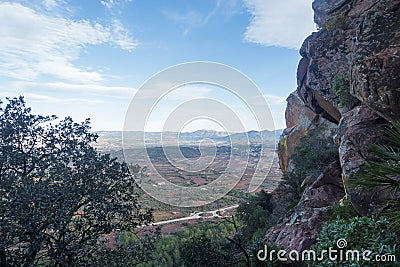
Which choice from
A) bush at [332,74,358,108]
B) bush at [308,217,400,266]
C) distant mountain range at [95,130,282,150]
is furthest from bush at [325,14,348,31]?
bush at [308,217,400,266]

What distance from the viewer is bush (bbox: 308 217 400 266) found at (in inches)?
127

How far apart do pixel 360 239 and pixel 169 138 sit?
10571 mm

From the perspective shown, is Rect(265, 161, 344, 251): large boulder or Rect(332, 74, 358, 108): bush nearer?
A: Rect(265, 161, 344, 251): large boulder

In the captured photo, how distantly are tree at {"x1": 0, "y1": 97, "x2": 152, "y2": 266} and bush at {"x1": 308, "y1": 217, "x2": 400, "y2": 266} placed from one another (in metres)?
4.24

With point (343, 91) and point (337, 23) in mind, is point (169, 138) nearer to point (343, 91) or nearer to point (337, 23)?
point (343, 91)

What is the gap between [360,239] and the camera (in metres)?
3.63

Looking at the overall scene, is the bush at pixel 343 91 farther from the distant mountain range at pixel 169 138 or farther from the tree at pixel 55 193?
the tree at pixel 55 193

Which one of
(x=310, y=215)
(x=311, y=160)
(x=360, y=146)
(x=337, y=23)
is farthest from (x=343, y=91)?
(x=311, y=160)

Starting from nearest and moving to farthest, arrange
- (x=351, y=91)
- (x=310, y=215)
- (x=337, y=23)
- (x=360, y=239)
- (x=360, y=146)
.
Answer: (x=360, y=239)
(x=360, y=146)
(x=351, y=91)
(x=310, y=215)
(x=337, y=23)

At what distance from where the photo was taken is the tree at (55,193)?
15.8 feet

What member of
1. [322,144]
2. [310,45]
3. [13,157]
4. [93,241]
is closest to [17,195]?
[13,157]

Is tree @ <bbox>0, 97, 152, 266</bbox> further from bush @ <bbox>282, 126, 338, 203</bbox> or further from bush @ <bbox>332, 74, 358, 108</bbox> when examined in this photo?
bush @ <bbox>282, 126, 338, 203</bbox>

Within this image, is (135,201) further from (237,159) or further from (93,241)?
(237,159)

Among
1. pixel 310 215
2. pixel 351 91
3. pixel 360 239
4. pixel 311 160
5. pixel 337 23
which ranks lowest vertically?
pixel 310 215
